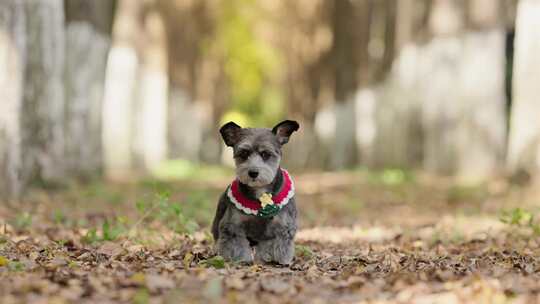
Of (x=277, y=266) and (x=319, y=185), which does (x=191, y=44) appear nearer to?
(x=319, y=185)

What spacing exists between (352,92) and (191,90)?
828 centimetres

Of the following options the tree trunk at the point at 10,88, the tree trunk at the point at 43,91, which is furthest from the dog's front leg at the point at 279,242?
the tree trunk at the point at 43,91

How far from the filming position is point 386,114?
26875mm

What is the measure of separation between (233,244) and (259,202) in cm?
39

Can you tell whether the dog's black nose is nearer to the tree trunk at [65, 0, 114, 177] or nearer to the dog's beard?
the dog's beard

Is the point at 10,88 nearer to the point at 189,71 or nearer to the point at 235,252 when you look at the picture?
the point at 235,252

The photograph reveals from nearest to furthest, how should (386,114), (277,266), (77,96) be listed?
(277,266) < (77,96) < (386,114)

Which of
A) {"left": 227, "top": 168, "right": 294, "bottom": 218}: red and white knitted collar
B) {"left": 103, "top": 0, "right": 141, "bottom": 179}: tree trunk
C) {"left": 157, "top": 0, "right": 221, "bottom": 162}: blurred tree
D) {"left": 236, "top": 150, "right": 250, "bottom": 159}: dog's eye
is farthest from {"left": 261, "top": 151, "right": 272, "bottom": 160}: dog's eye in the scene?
{"left": 157, "top": 0, "right": 221, "bottom": 162}: blurred tree

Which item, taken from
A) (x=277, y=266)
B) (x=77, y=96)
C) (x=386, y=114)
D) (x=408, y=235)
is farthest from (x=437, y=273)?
(x=386, y=114)

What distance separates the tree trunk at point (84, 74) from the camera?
58.7 ft

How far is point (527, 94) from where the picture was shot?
1440cm

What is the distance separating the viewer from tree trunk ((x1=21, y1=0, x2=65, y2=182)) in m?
14.0

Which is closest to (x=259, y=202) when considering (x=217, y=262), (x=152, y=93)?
(x=217, y=262)

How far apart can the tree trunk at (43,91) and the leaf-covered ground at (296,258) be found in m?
0.57
